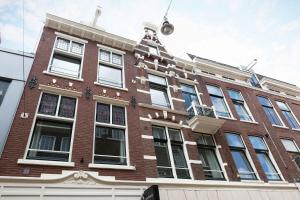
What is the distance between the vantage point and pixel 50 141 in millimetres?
8258

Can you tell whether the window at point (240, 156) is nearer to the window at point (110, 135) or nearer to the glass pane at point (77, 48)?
the window at point (110, 135)

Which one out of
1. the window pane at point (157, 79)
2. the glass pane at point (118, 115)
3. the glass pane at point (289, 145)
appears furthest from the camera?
the glass pane at point (289, 145)

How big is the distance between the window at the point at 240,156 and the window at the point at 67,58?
878 cm

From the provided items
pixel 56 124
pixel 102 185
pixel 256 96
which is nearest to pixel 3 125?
pixel 56 124

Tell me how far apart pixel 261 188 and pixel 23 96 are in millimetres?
11236

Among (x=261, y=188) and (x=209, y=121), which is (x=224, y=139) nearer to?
(x=209, y=121)

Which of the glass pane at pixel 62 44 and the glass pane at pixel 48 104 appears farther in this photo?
the glass pane at pixel 62 44

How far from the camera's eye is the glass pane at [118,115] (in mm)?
10055

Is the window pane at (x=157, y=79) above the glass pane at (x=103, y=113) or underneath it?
above

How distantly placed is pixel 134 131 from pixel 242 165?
6162 millimetres

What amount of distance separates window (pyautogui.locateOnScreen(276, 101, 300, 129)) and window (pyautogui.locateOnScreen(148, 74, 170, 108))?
34.6ft

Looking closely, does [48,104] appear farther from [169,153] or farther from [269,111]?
[269,111]

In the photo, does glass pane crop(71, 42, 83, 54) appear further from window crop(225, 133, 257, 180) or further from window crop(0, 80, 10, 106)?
window crop(225, 133, 257, 180)

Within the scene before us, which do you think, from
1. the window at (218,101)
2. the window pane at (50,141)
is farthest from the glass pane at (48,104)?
the window at (218,101)
